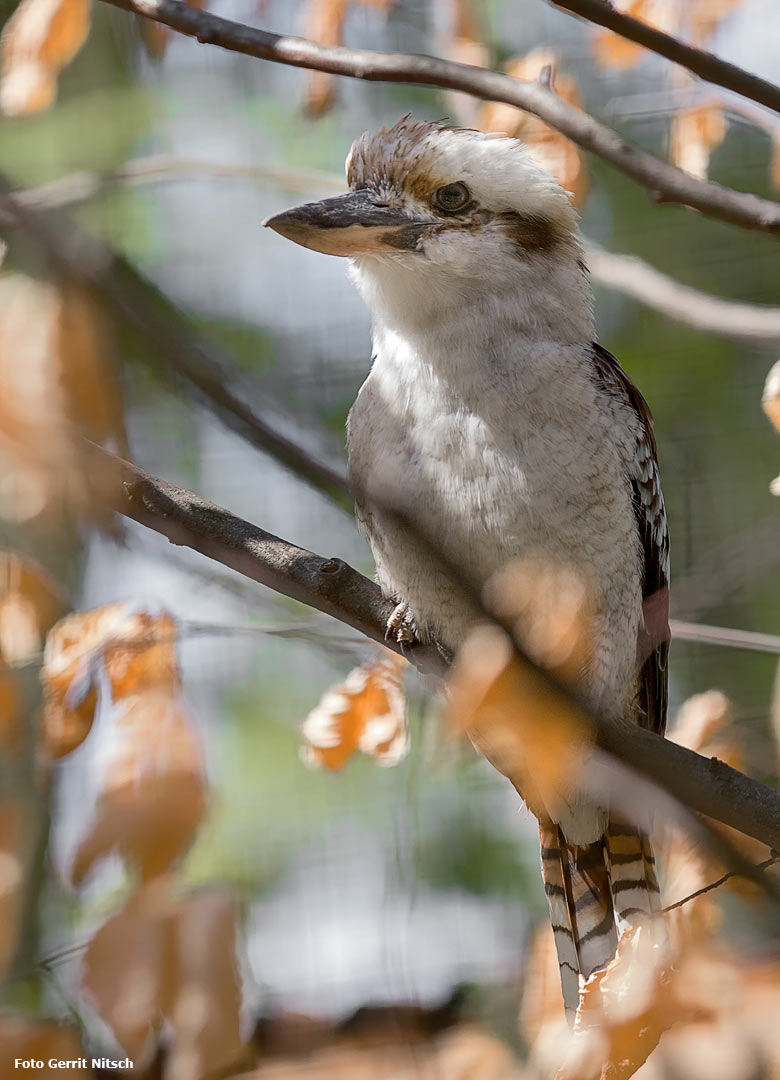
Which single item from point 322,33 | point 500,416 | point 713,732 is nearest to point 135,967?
point 500,416

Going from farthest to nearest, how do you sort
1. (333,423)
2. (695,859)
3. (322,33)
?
(333,423), (322,33), (695,859)

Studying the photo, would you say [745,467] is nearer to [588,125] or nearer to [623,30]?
[588,125]

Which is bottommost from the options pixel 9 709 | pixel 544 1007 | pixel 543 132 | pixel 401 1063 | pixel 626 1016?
pixel 544 1007

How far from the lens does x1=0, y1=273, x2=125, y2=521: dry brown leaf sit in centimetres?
130

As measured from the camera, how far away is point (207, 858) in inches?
155

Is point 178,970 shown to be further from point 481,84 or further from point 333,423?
point 333,423

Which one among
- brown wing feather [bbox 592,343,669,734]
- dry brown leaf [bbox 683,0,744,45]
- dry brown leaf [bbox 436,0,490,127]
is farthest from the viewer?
dry brown leaf [bbox 436,0,490,127]

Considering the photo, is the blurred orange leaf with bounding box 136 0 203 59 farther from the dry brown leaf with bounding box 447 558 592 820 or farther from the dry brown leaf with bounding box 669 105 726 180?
the dry brown leaf with bounding box 447 558 592 820

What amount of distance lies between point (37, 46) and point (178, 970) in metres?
1.91

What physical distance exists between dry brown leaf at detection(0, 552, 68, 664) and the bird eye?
104cm

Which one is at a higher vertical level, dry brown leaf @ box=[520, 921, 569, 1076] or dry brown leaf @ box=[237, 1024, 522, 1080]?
dry brown leaf @ box=[237, 1024, 522, 1080]

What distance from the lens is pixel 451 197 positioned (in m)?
2.34

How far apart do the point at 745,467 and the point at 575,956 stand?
2374 mm

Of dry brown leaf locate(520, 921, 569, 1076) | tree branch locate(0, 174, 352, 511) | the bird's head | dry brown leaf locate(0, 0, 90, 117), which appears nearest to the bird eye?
the bird's head
